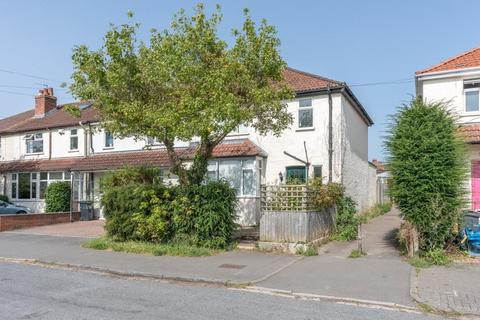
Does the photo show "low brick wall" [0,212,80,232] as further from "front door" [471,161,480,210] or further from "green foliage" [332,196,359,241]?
"front door" [471,161,480,210]

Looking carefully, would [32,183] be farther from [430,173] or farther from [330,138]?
[430,173]

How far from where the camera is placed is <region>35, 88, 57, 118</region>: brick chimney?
3130 centimetres

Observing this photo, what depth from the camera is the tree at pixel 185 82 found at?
11758mm

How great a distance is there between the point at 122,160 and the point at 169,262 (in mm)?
12672

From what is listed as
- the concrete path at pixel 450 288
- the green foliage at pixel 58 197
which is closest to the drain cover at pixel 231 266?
the concrete path at pixel 450 288

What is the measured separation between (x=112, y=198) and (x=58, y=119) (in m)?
16.4

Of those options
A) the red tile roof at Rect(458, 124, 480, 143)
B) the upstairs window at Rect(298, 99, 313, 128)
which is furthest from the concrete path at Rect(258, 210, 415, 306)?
the upstairs window at Rect(298, 99, 313, 128)

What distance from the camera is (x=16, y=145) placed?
96.9 ft

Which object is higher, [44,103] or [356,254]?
[44,103]

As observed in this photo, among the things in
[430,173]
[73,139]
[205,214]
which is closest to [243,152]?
[205,214]

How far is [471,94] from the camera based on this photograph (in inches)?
602

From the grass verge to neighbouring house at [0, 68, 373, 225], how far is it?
3.33 meters

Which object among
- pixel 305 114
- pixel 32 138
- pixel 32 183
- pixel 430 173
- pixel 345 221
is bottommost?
pixel 345 221

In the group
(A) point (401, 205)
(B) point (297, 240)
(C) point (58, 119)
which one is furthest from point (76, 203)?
(A) point (401, 205)
